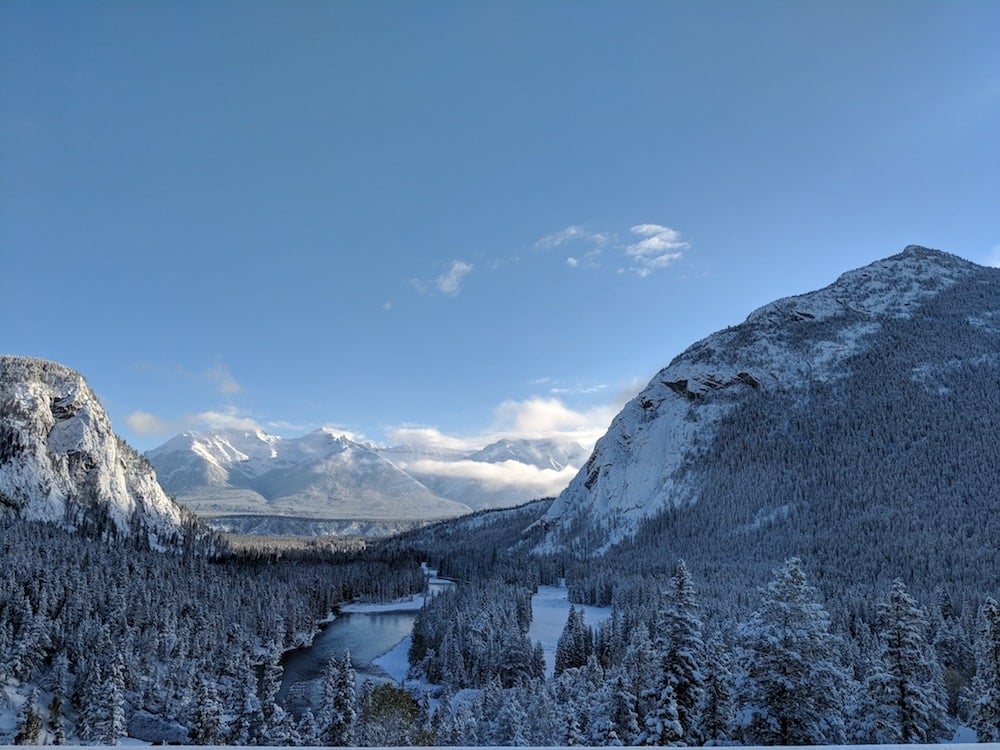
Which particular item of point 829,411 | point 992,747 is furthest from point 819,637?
point 829,411

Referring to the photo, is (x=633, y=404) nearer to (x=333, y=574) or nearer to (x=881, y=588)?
(x=333, y=574)

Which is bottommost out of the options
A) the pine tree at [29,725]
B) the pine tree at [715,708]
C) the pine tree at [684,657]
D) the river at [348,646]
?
the river at [348,646]

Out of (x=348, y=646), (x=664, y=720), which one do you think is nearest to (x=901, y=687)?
(x=664, y=720)

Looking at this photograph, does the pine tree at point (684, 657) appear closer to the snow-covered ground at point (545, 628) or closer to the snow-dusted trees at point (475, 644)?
the snow-dusted trees at point (475, 644)

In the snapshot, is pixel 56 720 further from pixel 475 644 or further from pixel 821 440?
pixel 821 440

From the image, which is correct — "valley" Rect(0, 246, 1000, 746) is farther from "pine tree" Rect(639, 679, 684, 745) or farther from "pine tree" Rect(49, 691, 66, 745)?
"pine tree" Rect(49, 691, 66, 745)

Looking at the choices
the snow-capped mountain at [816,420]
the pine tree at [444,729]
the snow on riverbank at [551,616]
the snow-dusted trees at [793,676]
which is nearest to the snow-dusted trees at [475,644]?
the snow on riverbank at [551,616]

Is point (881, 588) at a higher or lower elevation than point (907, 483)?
lower
